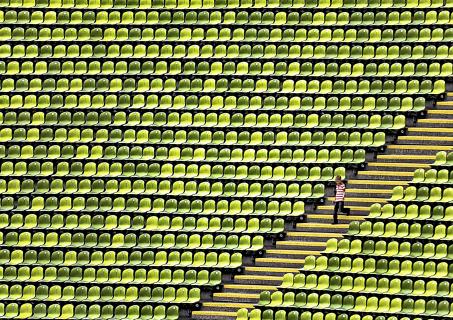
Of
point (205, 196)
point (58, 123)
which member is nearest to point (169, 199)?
point (205, 196)

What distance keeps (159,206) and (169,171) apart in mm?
682

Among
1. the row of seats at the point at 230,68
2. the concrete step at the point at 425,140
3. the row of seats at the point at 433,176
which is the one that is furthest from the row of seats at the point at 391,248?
the row of seats at the point at 230,68

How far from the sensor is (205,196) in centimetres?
2783

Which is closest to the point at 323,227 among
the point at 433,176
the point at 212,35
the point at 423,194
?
the point at 423,194

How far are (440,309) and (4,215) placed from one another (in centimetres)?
738

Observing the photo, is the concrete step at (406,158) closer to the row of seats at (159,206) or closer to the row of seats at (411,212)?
the row of seats at (411,212)

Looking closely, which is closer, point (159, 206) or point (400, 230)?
point (400, 230)

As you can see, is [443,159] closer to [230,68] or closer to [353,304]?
[353,304]

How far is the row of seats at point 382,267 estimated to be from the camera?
84.3 ft

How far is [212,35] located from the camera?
2969 centimetres

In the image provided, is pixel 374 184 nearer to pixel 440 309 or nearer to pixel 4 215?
pixel 440 309

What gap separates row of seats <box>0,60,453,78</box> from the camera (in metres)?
28.4

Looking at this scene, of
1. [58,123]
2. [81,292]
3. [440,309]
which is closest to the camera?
[440,309]

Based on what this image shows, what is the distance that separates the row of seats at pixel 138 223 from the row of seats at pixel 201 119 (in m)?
1.85
